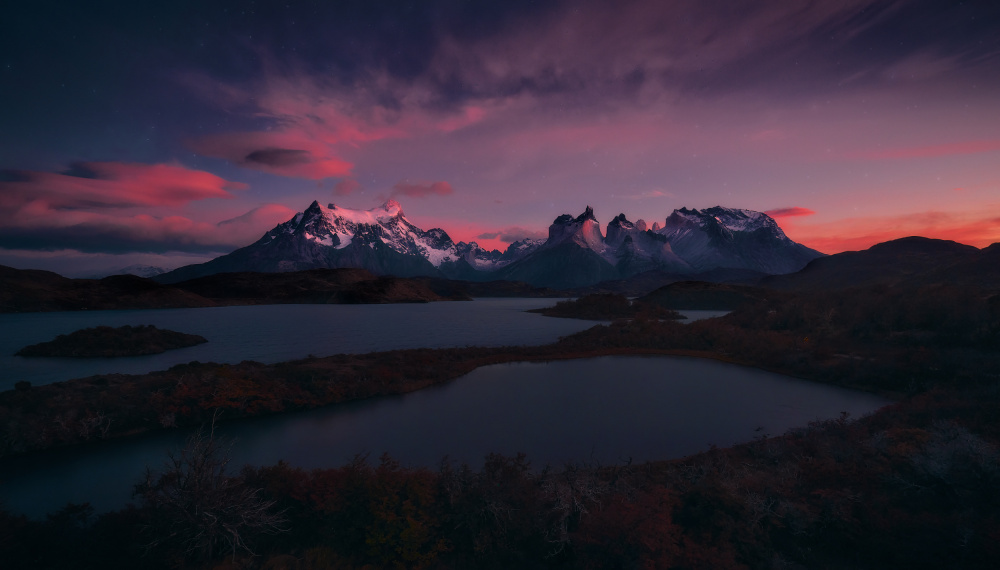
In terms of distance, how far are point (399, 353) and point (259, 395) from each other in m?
20.3

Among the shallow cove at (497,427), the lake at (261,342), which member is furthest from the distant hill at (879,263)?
the lake at (261,342)

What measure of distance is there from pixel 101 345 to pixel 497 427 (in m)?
67.2

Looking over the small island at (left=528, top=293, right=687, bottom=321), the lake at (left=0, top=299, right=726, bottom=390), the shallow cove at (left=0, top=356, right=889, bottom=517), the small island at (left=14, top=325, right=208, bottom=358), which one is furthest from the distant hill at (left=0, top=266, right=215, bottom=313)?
the shallow cove at (left=0, top=356, right=889, bottom=517)

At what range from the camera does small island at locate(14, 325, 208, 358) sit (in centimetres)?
5712

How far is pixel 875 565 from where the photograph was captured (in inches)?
480

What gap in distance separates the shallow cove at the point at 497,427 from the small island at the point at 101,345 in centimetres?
4579

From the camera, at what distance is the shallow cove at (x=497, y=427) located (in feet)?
71.8

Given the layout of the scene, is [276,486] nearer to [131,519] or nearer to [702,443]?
[131,519]

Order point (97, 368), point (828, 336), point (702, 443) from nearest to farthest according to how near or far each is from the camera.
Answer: point (702, 443)
point (97, 368)
point (828, 336)

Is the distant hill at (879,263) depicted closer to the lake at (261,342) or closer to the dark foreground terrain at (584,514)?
the lake at (261,342)

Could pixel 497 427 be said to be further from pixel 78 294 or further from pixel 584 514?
pixel 78 294

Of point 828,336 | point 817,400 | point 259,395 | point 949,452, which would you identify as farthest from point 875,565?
point 828,336

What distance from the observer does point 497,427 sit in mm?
27953

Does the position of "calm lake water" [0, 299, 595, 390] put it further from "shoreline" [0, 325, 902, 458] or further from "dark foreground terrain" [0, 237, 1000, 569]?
"dark foreground terrain" [0, 237, 1000, 569]
